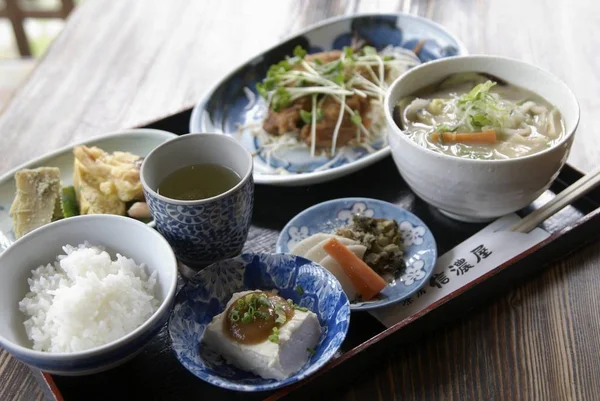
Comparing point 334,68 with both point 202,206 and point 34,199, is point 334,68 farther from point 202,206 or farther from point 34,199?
point 34,199

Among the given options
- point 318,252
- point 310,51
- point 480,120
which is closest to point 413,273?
point 318,252

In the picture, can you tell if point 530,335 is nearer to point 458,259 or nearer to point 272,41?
point 458,259

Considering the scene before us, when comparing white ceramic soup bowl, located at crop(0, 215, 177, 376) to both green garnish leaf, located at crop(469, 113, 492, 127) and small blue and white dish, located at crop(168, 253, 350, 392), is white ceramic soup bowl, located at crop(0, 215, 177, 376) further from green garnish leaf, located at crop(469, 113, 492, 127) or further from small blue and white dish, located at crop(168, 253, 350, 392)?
green garnish leaf, located at crop(469, 113, 492, 127)

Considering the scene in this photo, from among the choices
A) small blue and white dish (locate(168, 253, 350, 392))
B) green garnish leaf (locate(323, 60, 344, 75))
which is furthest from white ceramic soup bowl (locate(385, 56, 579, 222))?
green garnish leaf (locate(323, 60, 344, 75))

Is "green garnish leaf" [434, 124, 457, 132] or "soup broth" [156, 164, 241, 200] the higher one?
"green garnish leaf" [434, 124, 457, 132]

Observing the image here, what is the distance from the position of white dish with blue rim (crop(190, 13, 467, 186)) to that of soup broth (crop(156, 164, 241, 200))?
261 millimetres

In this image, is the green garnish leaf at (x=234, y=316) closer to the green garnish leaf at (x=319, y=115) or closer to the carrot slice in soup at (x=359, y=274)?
the carrot slice in soup at (x=359, y=274)

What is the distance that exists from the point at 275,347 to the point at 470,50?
2.04m

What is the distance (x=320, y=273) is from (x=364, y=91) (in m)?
1.15

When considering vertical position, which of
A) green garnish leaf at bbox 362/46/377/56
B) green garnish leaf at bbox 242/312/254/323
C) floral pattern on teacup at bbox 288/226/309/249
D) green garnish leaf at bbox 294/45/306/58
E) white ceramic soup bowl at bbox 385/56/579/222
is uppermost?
white ceramic soup bowl at bbox 385/56/579/222

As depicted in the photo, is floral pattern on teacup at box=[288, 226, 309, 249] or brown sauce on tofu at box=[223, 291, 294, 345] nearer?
brown sauce on tofu at box=[223, 291, 294, 345]

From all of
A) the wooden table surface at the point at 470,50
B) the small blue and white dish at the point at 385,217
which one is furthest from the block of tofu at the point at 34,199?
the small blue and white dish at the point at 385,217

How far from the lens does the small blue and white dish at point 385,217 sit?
5.57ft

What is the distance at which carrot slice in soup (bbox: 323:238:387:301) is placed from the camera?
166 cm
